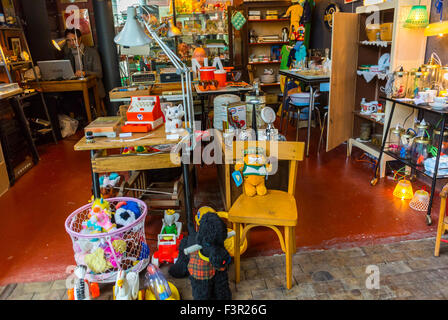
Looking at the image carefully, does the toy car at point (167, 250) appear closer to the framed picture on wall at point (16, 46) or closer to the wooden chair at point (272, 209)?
A: the wooden chair at point (272, 209)

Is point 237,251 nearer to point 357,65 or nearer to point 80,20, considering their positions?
point 357,65

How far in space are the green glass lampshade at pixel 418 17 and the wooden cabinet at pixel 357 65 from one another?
0.72ft

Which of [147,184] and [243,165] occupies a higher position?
[243,165]

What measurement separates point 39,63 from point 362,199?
5.14m

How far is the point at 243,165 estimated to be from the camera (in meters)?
2.40

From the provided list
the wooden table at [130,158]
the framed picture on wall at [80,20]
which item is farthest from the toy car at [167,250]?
the framed picture on wall at [80,20]

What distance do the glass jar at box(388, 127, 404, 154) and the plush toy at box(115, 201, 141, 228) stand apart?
242 cm

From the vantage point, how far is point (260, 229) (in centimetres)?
284

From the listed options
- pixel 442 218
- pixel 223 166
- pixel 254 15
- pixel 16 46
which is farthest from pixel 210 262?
pixel 254 15

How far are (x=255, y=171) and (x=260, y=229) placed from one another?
2.29 ft

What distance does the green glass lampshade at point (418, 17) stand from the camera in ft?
9.93
